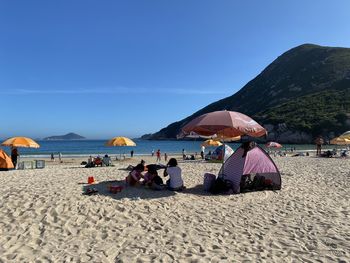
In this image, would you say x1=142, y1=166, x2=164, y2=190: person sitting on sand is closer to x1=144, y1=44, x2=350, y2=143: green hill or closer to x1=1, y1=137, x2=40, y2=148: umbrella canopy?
x1=1, y1=137, x2=40, y2=148: umbrella canopy

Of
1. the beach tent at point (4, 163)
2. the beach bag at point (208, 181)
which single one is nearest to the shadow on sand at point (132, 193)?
the beach bag at point (208, 181)

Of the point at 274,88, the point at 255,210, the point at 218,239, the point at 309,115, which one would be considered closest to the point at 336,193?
the point at 255,210

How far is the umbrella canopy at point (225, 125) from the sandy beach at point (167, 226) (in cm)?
197

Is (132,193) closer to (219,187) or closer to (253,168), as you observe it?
(219,187)

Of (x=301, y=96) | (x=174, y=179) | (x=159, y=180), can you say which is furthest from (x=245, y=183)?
(x=301, y=96)

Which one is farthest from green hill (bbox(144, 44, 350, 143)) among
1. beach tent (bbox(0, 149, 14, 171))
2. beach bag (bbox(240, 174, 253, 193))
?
beach bag (bbox(240, 174, 253, 193))

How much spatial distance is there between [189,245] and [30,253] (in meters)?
2.83

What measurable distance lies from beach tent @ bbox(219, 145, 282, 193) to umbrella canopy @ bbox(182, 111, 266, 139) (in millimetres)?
890

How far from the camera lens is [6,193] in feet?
32.0

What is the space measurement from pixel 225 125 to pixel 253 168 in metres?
1.93

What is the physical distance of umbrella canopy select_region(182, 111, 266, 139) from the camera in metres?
10.9

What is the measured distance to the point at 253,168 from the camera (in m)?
11.7

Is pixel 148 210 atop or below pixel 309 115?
below

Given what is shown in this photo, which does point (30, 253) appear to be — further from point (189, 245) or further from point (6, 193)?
point (6, 193)
